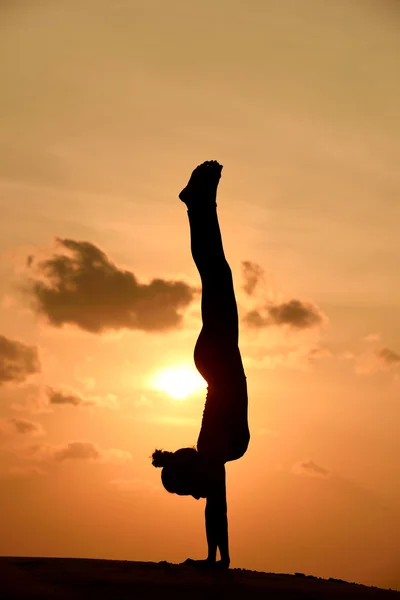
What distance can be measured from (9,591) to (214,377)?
6.47 meters

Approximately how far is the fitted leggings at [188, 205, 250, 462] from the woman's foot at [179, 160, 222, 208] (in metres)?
0.84

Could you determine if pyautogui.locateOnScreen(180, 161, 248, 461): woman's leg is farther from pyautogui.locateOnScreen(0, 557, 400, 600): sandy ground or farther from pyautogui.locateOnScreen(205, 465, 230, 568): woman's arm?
pyautogui.locateOnScreen(0, 557, 400, 600): sandy ground

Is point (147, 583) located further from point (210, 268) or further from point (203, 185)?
point (203, 185)

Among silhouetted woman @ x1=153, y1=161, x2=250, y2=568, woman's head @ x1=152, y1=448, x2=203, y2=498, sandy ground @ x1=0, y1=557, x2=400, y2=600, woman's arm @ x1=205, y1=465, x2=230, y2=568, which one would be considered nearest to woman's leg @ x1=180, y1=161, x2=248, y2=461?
silhouetted woman @ x1=153, y1=161, x2=250, y2=568

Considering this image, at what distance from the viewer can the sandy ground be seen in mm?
15532

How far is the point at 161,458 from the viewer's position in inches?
761

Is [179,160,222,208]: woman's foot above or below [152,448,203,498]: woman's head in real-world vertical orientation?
above

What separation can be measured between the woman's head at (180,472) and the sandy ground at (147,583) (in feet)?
4.99

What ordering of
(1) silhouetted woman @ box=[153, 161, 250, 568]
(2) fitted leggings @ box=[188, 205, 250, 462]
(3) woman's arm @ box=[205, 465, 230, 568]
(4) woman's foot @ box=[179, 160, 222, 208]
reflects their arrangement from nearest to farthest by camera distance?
(3) woman's arm @ box=[205, 465, 230, 568] → (1) silhouetted woman @ box=[153, 161, 250, 568] → (2) fitted leggings @ box=[188, 205, 250, 462] → (4) woman's foot @ box=[179, 160, 222, 208]

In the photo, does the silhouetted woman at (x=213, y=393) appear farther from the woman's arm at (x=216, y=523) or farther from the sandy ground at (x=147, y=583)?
the sandy ground at (x=147, y=583)

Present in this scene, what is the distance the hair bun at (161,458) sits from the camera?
19297 mm

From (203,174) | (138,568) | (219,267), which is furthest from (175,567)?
(203,174)

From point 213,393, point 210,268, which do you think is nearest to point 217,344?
point 213,393

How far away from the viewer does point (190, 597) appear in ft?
51.3
